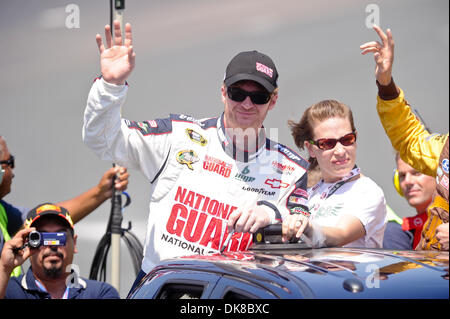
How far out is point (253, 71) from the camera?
3250mm

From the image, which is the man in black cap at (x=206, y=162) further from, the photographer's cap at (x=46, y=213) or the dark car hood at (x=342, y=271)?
the photographer's cap at (x=46, y=213)

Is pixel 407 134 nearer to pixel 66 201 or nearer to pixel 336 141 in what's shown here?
pixel 336 141

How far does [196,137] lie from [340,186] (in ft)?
2.58

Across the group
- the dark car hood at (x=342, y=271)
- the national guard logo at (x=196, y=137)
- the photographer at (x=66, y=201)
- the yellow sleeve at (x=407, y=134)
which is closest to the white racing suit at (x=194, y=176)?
the national guard logo at (x=196, y=137)

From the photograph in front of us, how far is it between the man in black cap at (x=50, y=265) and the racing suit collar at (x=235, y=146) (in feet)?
4.13

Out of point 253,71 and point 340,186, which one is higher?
point 253,71

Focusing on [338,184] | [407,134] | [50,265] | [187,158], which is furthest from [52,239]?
[407,134]

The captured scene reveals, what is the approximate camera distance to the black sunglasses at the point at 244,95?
3232 mm

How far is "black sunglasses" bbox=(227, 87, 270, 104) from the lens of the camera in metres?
3.23

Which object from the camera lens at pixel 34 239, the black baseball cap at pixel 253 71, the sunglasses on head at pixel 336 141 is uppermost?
the black baseball cap at pixel 253 71

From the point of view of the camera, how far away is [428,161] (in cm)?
345

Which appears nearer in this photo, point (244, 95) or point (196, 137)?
point (244, 95)

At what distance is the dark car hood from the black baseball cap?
40.6 inches
